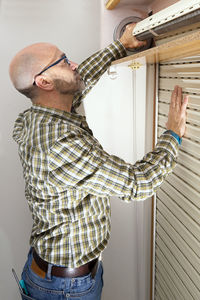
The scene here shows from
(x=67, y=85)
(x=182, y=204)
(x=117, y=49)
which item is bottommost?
(x=182, y=204)

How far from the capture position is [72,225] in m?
1.63

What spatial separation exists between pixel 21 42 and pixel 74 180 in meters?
1.11

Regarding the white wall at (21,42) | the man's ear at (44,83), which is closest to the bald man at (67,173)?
the man's ear at (44,83)

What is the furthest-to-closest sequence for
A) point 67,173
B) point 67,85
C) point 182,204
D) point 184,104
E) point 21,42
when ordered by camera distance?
point 21,42 → point 182,204 → point 67,85 → point 184,104 → point 67,173

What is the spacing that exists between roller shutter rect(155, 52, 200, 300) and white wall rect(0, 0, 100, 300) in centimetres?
61

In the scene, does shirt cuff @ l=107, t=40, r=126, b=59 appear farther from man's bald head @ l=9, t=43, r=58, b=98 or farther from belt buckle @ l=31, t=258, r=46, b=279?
belt buckle @ l=31, t=258, r=46, b=279

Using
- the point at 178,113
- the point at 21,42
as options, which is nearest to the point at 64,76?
the point at 21,42

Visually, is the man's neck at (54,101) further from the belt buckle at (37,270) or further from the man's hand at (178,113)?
the belt buckle at (37,270)

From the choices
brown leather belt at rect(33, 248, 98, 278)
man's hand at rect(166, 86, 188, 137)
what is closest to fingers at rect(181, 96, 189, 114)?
man's hand at rect(166, 86, 188, 137)

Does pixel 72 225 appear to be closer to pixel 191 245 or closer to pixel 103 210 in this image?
pixel 103 210

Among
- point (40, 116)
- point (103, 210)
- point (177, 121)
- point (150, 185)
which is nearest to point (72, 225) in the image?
point (103, 210)

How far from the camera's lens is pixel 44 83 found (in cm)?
162

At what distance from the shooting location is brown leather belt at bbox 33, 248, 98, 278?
1.67m

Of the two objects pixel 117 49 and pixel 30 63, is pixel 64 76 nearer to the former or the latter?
pixel 30 63
